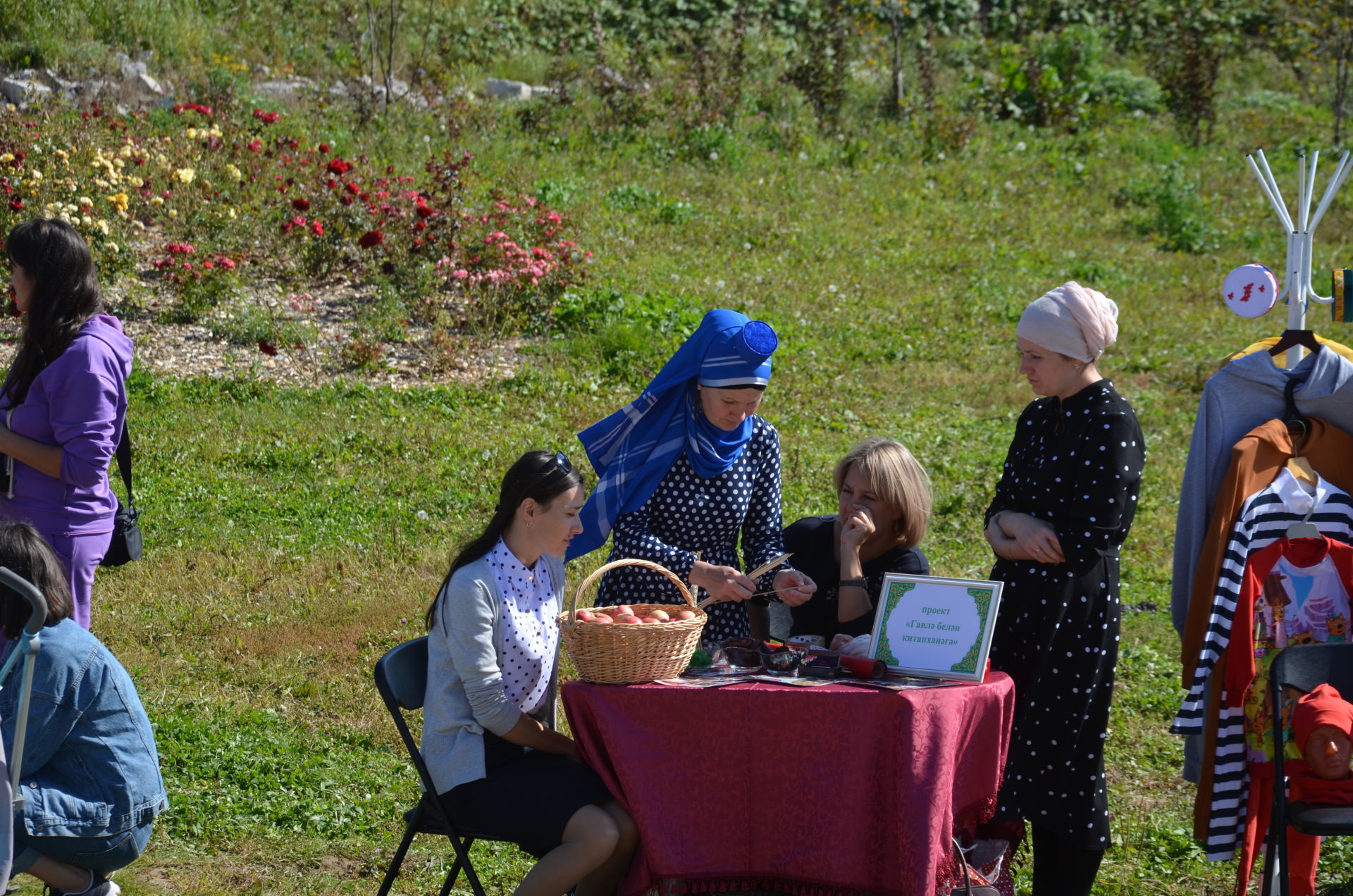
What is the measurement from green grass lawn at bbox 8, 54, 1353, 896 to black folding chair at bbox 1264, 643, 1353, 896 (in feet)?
2.54

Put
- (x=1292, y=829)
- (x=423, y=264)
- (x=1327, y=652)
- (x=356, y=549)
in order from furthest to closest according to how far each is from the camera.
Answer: (x=423, y=264)
(x=356, y=549)
(x=1292, y=829)
(x=1327, y=652)

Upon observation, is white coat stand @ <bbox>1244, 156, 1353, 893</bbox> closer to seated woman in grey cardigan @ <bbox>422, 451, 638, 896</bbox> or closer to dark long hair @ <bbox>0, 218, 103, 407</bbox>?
seated woman in grey cardigan @ <bbox>422, 451, 638, 896</bbox>

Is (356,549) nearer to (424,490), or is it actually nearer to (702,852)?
(424,490)

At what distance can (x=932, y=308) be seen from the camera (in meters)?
10.9

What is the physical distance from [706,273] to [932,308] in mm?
1943

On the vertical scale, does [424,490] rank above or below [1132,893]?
above

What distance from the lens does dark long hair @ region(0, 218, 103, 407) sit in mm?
3840

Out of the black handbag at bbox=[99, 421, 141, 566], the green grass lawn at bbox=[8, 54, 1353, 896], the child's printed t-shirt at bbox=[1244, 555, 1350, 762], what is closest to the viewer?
the child's printed t-shirt at bbox=[1244, 555, 1350, 762]

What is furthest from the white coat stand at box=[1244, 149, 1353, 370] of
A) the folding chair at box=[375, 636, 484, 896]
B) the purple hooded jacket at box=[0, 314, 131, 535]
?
the purple hooded jacket at box=[0, 314, 131, 535]

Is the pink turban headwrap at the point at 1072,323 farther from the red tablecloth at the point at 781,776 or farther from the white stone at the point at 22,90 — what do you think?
the white stone at the point at 22,90

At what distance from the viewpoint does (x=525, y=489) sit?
354cm

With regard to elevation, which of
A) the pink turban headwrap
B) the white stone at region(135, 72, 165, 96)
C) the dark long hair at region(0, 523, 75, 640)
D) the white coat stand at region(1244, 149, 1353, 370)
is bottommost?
the dark long hair at region(0, 523, 75, 640)

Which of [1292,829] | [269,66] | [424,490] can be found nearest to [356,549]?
[424,490]

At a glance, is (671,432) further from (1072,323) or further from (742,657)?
(1072,323)
